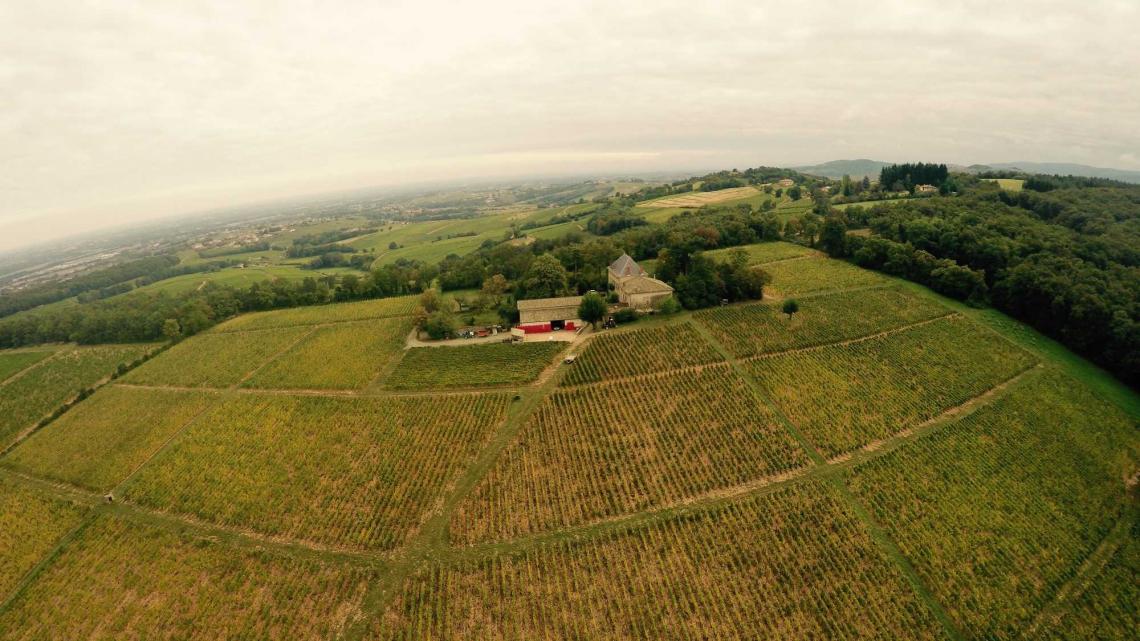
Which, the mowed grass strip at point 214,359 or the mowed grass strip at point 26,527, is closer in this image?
the mowed grass strip at point 26,527

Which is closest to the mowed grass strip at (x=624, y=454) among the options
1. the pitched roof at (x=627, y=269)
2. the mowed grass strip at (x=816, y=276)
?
the pitched roof at (x=627, y=269)

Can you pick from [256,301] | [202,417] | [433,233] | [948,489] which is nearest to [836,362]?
[948,489]

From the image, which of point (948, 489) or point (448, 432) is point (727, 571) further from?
point (448, 432)

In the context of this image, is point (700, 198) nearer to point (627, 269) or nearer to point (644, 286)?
point (627, 269)

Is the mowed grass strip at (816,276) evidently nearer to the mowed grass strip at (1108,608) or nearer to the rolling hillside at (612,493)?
the rolling hillside at (612,493)

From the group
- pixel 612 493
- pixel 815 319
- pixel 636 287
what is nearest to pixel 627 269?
pixel 636 287

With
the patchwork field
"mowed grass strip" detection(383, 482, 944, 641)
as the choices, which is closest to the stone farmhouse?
"mowed grass strip" detection(383, 482, 944, 641)
